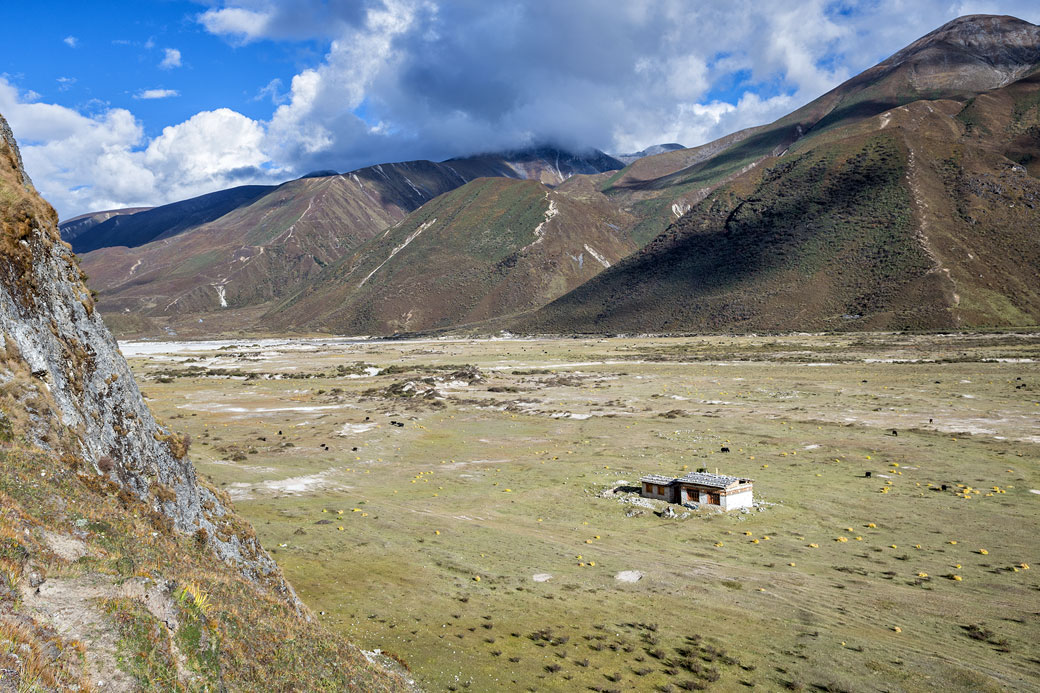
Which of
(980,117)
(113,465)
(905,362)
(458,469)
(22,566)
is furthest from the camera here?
(980,117)

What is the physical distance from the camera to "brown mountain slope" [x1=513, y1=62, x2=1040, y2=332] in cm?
11575

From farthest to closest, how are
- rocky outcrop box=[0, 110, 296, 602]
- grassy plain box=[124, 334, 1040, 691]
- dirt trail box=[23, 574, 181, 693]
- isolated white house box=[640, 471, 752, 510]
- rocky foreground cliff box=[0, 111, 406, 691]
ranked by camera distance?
isolated white house box=[640, 471, 752, 510] < grassy plain box=[124, 334, 1040, 691] < rocky outcrop box=[0, 110, 296, 602] < rocky foreground cliff box=[0, 111, 406, 691] < dirt trail box=[23, 574, 181, 693]

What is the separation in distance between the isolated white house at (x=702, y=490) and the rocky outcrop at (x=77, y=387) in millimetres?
15436

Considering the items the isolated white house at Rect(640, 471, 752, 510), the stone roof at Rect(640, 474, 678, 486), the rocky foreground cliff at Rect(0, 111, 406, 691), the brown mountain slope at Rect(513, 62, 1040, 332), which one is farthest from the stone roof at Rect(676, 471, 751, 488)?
the brown mountain slope at Rect(513, 62, 1040, 332)

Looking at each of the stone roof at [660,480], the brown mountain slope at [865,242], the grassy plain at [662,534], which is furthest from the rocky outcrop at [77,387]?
the brown mountain slope at [865,242]

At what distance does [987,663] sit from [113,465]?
53.0 feet

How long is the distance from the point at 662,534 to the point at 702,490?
3.31m

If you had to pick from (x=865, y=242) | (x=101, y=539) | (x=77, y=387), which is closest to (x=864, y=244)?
(x=865, y=242)

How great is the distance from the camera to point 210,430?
39.2m

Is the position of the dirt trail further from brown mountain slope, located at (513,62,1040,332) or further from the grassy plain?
brown mountain slope, located at (513,62,1040,332)

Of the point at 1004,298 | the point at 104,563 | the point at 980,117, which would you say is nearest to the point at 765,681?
the point at 104,563

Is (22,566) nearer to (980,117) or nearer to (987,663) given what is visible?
(987,663)

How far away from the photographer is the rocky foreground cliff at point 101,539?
6406mm

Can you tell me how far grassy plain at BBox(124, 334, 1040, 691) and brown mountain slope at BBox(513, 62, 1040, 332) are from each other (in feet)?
248
